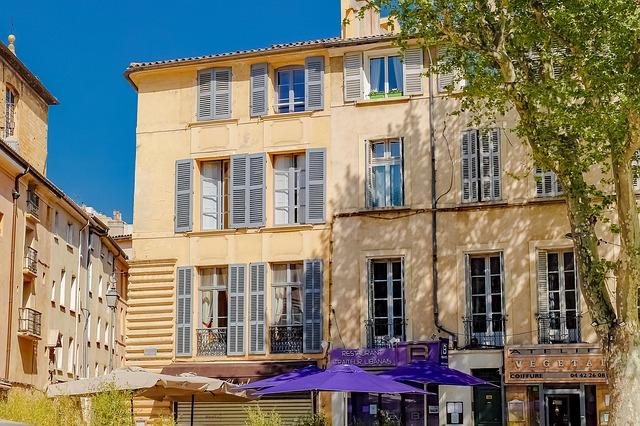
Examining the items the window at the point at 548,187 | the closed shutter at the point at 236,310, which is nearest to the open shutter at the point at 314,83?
the closed shutter at the point at 236,310

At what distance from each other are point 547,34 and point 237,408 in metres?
12.0

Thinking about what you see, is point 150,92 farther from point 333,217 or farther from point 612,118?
point 612,118

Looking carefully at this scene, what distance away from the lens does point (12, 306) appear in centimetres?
3319

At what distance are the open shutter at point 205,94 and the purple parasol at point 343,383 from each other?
903 cm

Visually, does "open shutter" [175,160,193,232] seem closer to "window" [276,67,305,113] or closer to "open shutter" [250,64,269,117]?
"open shutter" [250,64,269,117]

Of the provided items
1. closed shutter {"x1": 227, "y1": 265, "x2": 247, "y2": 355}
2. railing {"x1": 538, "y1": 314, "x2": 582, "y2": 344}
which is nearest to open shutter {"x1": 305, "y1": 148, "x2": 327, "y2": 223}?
closed shutter {"x1": 227, "y1": 265, "x2": 247, "y2": 355}

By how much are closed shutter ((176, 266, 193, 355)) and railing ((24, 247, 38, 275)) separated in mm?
9056

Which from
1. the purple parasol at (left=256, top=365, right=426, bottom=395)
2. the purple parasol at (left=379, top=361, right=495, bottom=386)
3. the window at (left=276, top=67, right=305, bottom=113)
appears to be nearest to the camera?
the purple parasol at (left=256, top=365, right=426, bottom=395)

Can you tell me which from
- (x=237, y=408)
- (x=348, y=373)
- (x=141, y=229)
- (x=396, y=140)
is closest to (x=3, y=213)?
(x=141, y=229)

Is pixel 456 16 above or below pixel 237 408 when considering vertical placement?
above

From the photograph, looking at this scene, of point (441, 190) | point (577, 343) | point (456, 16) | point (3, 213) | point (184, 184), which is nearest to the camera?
point (456, 16)

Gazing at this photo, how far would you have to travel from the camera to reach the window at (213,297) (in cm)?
2692

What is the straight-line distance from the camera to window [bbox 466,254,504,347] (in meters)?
24.7

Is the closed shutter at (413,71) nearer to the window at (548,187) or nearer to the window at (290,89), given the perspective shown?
the window at (290,89)
